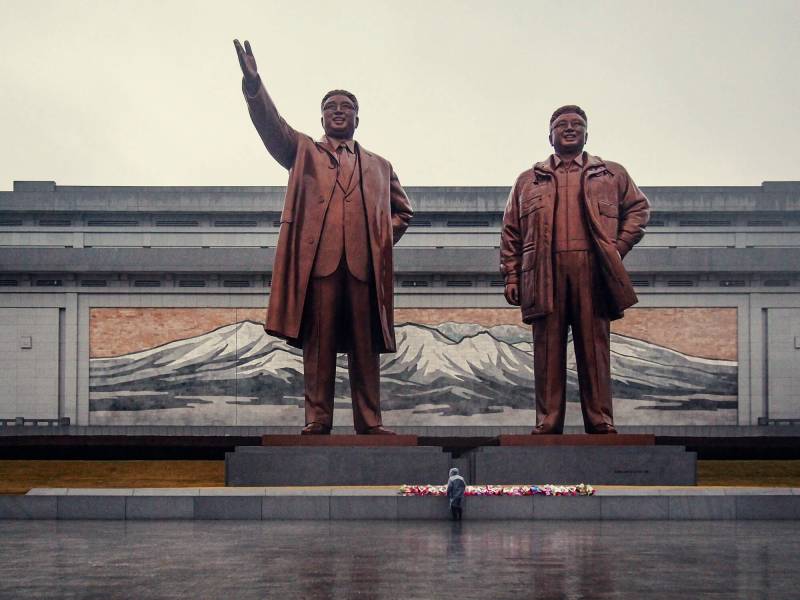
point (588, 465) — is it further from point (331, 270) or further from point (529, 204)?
point (331, 270)

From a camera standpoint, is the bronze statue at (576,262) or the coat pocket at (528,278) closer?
the bronze statue at (576,262)

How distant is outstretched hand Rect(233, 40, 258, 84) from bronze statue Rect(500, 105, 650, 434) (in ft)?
12.2

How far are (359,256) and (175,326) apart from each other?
21.8m

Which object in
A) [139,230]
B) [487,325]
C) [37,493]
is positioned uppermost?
[139,230]

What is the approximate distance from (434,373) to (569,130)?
2060 centimetres

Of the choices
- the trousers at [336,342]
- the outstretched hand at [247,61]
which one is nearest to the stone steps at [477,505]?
the trousers at [336,342]

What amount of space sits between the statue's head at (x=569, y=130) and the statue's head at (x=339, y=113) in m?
2.50

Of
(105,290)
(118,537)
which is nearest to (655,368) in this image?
(105,290)

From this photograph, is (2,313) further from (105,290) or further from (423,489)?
(423,489)

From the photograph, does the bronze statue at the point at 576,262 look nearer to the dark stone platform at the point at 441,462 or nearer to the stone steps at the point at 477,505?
the dark stone platform at the point at 441,462

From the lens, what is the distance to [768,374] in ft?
110

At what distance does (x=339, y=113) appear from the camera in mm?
13195

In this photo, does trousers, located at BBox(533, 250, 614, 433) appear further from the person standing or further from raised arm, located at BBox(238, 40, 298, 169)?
raised arm, located at BBox(238, 40, 298, 169)

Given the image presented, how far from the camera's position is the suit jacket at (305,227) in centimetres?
1280
